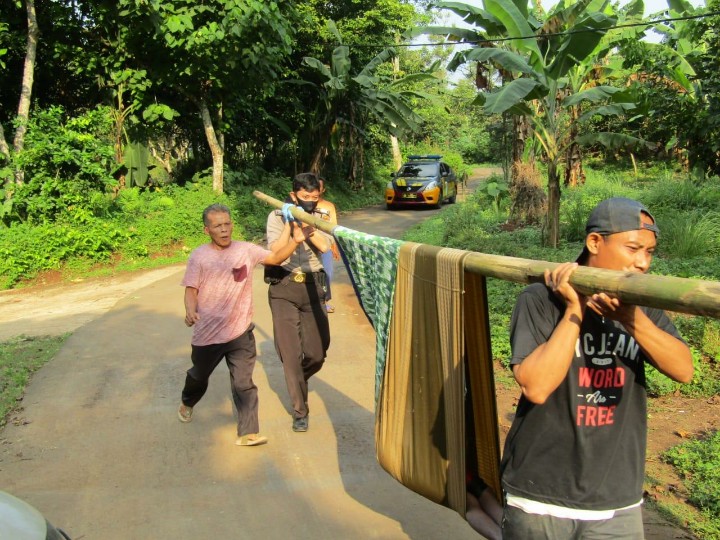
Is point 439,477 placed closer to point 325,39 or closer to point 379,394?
point 379,394

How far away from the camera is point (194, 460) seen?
497 cm

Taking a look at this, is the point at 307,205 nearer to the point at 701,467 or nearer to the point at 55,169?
the point at 701,467

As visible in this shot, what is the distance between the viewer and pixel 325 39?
71.3 feet

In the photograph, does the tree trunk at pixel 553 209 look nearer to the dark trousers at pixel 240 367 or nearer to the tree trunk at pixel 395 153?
the dark trousers at pixel 240 367

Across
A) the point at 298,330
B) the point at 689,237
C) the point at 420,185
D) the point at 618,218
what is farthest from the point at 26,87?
the point at 618,218

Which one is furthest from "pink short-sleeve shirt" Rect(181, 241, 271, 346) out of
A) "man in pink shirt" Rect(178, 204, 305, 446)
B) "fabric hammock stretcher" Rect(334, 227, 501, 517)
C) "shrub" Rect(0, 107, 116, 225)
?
"shrub" Rect(0, 107, 116, 225)

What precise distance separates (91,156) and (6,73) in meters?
3.88

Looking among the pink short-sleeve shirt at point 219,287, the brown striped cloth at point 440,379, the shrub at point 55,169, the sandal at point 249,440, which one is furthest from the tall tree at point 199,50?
the brown striped cloth at point 440,379

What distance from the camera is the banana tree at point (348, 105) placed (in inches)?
793

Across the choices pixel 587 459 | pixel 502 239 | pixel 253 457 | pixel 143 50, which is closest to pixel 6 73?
pixel 143 50

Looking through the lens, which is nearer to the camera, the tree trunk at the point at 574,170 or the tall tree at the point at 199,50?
the tall tree at the point at 199,50

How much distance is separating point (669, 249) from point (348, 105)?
13.9m

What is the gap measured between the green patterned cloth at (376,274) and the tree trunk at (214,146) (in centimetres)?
1382

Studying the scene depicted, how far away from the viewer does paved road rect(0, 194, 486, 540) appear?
4.06 metres
